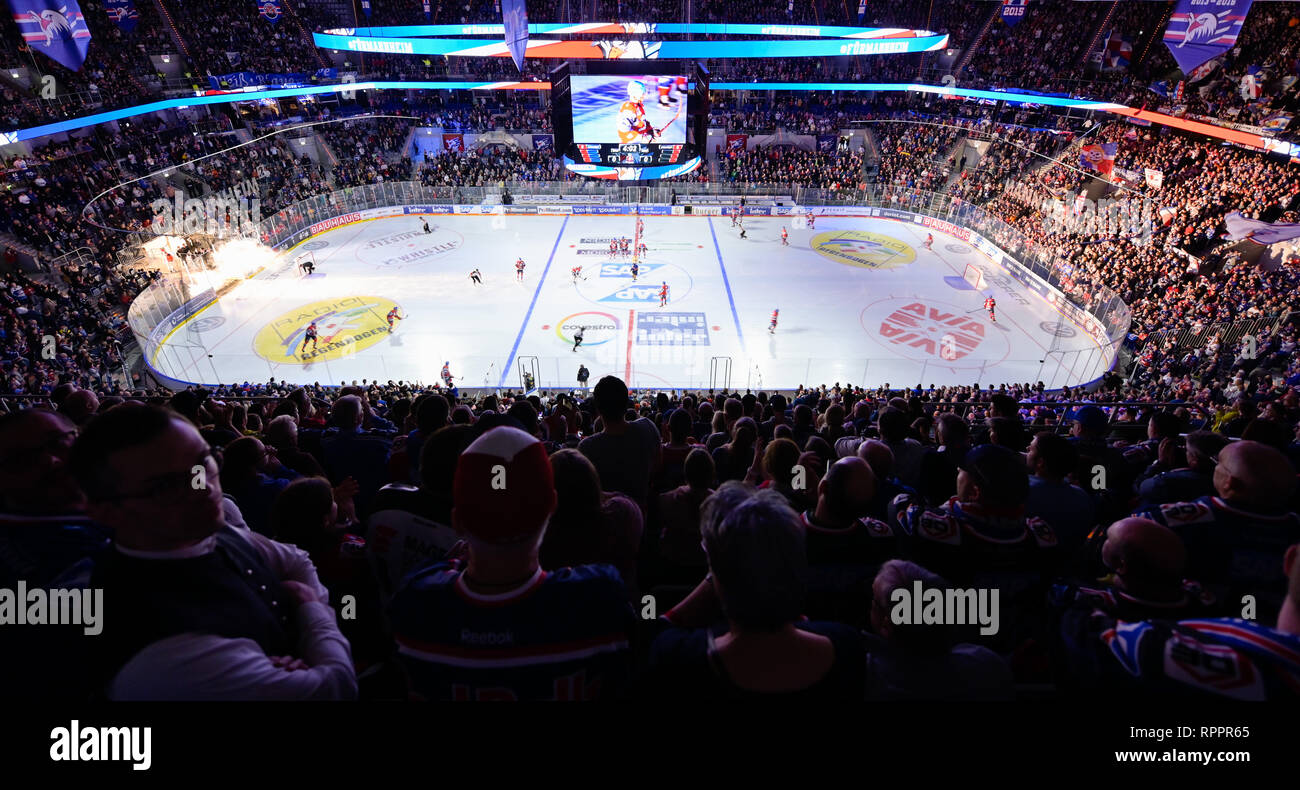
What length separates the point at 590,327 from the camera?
78.4ft

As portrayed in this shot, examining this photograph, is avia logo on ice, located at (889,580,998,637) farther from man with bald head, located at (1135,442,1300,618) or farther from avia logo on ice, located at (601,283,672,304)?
avia logo on ice, located at (601,283,672,304)

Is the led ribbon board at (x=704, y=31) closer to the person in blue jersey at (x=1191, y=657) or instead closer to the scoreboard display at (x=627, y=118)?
the scoreboard display at (x=627, y=118)

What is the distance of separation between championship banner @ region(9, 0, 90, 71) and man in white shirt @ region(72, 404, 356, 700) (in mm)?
31548

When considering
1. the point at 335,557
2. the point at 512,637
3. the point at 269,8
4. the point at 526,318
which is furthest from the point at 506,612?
the point at 269,8

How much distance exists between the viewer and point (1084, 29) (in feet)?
137

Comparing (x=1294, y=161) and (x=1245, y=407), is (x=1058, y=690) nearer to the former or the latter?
(x=1245, y=407)

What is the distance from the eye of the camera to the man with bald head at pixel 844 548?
133 inches

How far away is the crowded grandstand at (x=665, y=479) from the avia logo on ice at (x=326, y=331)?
0.72 m

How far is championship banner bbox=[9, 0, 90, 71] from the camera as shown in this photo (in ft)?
71.2

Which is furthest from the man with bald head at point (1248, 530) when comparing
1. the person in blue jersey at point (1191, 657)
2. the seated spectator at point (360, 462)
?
the seated spectator at point (360, 462)

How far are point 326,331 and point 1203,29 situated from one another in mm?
36004

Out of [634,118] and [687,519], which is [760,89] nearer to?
[634,118]

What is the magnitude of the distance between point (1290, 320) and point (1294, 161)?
13154 millimetres

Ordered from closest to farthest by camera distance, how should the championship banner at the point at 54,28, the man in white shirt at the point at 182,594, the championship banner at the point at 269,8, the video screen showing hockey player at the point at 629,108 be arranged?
1. the man in white shirt at the point at 182,594
2. the championship banner at the point at 54,28
3. the video screen showing hockey player at the point at 629,108
4. the championship banner at the point at 269,8
